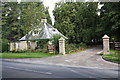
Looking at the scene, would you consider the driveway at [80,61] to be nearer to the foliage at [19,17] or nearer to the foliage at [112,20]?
the foliage at [19,17]

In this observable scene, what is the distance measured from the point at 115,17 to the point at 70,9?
15.2 metres

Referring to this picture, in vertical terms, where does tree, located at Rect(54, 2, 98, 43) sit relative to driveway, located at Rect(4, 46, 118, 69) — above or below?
above

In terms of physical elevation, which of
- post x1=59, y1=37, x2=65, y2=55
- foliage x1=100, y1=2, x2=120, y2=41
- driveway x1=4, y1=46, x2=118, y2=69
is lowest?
driveway x1=4, y1=46, x2=118, y2=69

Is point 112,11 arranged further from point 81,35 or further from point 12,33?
point 12,33

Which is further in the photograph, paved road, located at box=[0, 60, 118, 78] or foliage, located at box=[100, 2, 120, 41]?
foliage, located at box=[100, 2, 120, 41]

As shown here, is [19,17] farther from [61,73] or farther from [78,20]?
[61,73]

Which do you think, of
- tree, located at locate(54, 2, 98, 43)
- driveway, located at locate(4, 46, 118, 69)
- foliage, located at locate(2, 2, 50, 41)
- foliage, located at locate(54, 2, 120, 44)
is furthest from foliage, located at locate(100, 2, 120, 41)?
foliage, located at locate(2, 2, 50, 41)

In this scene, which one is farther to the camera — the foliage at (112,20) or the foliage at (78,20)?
the foliage at (78,20)

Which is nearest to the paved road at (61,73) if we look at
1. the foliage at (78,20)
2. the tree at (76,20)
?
the foliage at (78,20)

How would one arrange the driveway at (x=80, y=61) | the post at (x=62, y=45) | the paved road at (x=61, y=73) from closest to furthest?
the paved road at (x=61, y=73), the driveway at (x=80, y=61), the post at (x=62, y=45)

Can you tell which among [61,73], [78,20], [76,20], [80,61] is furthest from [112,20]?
[61,73]

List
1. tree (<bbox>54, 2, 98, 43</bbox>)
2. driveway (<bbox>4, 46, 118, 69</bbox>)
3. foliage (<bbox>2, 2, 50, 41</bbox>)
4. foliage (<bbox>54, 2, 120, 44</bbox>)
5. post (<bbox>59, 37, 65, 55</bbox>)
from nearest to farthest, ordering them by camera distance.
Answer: driveway (<bbox>4, 46, 118, 69</bbox>) → foliage (<bbox>2, 2, 50, 41</bbox>) → post (<bbox>59, 37, 65, 55</bbox>) → foliage (<bbox>54, 2, 120, 44</bbox>) → tree (<bbox>54, 2, 98, 43</bbox>)

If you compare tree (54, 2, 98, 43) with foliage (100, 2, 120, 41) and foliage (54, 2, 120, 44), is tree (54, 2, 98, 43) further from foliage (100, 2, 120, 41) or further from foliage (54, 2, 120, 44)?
foliage (100, 2, 120, 41)

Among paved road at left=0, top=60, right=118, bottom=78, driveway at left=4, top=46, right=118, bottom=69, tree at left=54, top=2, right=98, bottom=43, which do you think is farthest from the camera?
tree at left=54, top=2, right=98, bottom=43
